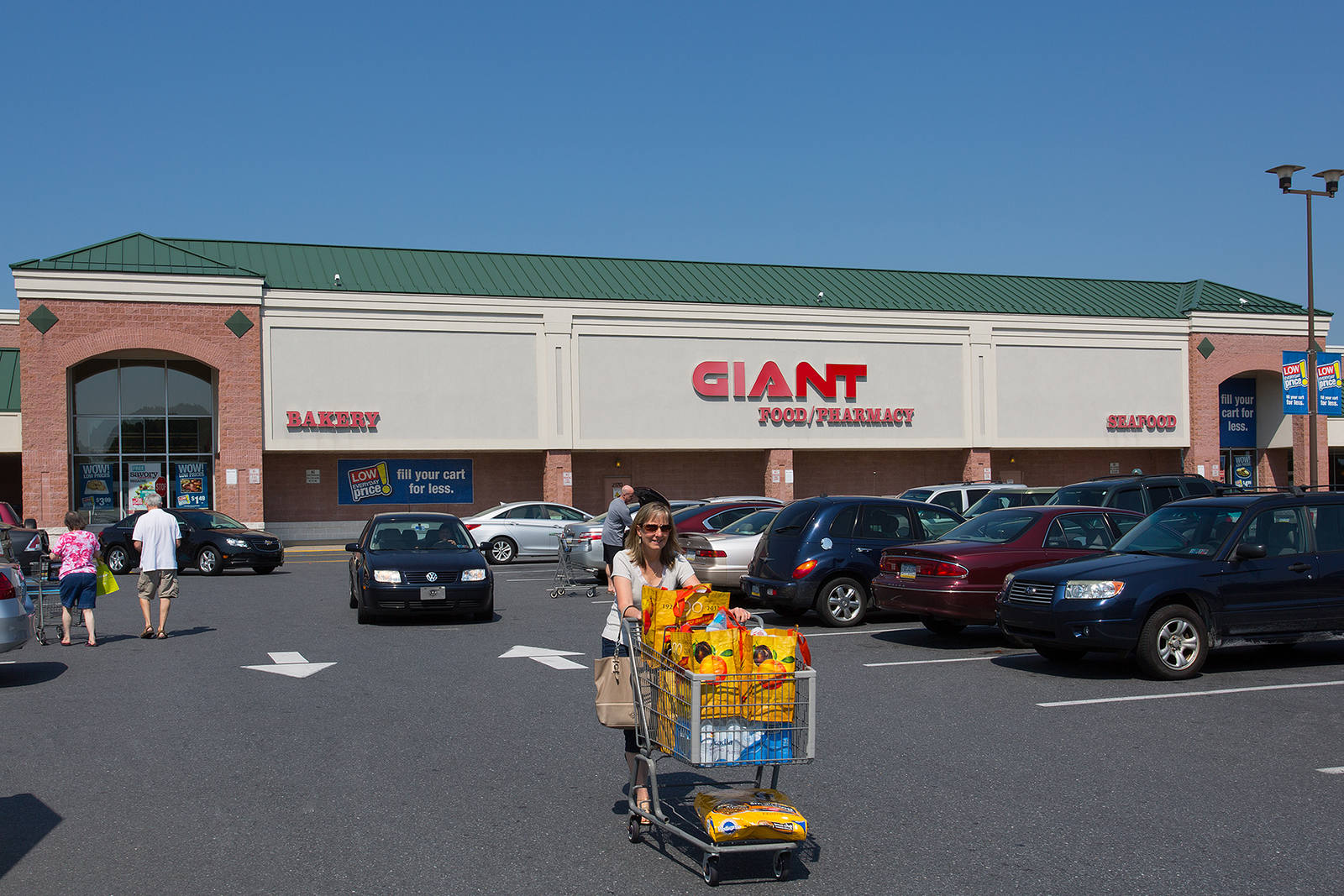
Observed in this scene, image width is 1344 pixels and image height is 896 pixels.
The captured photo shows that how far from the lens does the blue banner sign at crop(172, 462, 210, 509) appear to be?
33969 millimetres

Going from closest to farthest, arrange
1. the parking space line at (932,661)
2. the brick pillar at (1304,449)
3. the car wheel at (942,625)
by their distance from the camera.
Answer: the parking space line at (932,661), the car wheel at (942,625), the brick pillar at (1304,449)

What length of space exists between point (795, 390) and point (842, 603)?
2514cm

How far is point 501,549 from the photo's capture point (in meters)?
26.4

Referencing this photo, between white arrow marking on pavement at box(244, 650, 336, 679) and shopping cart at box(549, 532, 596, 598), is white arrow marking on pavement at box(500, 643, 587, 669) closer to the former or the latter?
white arrow marking on pavement at box(244, 650, 336, 679)

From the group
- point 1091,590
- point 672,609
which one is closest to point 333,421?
point 1091,590

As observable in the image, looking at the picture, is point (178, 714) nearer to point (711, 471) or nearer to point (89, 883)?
point (89, 883)

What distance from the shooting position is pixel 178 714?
29.2 feet

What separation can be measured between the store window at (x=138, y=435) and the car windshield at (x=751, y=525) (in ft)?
72.1

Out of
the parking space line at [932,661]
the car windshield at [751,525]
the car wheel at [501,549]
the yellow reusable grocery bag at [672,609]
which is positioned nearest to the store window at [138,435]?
the car wheel at [501,549]

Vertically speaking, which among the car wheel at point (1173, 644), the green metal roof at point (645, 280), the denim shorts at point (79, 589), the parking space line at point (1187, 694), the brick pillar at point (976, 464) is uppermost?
the green metal roof at point (645, 280)

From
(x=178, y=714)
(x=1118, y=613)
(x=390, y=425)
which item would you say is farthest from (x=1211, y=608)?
(x=390, y=425)

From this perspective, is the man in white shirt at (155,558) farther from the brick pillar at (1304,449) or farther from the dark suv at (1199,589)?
the brick pillar at (1304,449)

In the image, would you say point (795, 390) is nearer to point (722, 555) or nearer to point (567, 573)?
point (567, 573)

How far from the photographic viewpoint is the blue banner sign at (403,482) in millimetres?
36000
